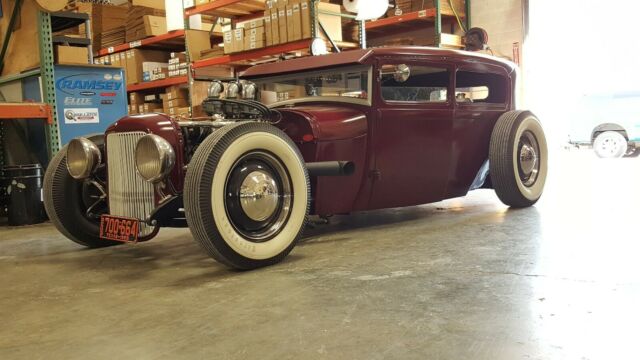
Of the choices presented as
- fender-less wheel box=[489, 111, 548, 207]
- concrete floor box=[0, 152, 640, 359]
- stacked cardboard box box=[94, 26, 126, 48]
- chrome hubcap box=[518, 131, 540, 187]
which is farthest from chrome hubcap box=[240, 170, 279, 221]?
stacked cardboard box box=[94, 26, 126, 48]

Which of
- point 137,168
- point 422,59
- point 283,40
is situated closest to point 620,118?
point 283,40

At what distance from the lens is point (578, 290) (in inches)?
82.0

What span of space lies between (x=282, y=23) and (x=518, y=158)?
356cm

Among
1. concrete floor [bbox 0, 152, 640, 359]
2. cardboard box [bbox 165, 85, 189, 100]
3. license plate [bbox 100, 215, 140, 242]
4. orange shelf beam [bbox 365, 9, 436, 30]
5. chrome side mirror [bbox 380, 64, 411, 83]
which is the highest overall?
orange shelf beam [bbox 365, 9, 436, 30]

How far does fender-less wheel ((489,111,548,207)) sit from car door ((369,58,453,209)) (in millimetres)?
439

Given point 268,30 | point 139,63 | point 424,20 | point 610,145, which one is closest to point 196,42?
point 139,63

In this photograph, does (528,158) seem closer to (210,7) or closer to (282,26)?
(282,26)

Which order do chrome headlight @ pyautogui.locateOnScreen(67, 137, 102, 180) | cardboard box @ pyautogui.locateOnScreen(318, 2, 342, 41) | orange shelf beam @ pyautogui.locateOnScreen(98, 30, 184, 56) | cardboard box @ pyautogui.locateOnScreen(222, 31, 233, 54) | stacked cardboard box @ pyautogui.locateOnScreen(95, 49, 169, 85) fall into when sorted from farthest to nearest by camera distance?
stacked cardboard box @ pyautogui.locateOnScreen(95, 49, 169, 85)
orange shelf beam @ pyautogui.locateOnScreen(98, 30, 184, 56)
cardboard box @ pyautogui.locateOnScreen(222, 31, 233, 54)
cardboard box @ pyautogui.locateOnScreen(318, 2, 342, 41)
chrome headlight @ pyautogui.locateOnScreen(67, 137, 102, 180)

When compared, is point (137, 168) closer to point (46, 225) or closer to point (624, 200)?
point (46, 225)

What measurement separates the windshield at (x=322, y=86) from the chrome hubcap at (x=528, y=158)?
143cm

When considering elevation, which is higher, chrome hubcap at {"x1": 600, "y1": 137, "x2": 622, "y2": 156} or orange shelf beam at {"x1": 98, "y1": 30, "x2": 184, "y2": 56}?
orange shelf beam at {"x1": 98, "y1": 30, "x2": 184, "y2": 56}

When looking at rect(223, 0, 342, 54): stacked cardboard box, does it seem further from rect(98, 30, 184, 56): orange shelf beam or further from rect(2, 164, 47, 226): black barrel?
rect(2, 164, 47, 226): black barrel

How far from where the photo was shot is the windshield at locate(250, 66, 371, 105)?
3426 millimetres

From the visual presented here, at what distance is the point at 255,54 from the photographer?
22.9 feet
